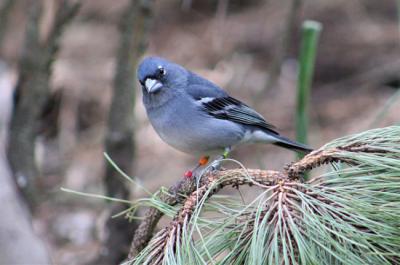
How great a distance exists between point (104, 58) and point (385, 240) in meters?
6.23

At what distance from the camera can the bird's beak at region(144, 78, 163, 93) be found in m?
3.48

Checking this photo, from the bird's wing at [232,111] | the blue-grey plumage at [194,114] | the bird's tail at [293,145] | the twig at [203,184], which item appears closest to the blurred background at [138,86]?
the blue-grey plumage at [194,114]

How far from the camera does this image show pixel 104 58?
7812mm

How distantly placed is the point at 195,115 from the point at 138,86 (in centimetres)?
319

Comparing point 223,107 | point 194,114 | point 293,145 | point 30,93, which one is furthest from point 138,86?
point 293,145

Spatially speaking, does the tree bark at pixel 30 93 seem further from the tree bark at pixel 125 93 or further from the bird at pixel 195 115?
the bird at pixel 195 115

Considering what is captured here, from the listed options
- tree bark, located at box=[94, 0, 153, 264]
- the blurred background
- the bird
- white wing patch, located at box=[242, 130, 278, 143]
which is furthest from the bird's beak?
white wing patch, located at box=[242, 130, 278, 143]

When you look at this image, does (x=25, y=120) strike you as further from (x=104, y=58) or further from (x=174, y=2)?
(x=174, y=2)

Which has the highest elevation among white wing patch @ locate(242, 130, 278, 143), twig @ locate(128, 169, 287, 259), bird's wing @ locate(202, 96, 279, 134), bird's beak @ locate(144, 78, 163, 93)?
bird's wing @ locate(202, 96, 279, 134)

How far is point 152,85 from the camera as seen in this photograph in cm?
350

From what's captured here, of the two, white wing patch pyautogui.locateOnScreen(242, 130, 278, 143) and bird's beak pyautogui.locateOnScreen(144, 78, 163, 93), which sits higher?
bird's beak pyautogui.locateOnScreen(144, 78, 163, 93)

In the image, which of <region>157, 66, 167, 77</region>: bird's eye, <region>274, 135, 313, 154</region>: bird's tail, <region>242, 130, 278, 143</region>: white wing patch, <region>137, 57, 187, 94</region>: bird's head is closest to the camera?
<region>274, 135, 313, 154</region>: bird's tail

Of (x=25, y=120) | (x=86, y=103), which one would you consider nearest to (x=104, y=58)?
(x=86, y=103)

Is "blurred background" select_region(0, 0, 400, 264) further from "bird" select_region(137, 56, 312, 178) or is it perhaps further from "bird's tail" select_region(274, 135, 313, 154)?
"bird's tail" select_region(274, 135, 313, 154)
